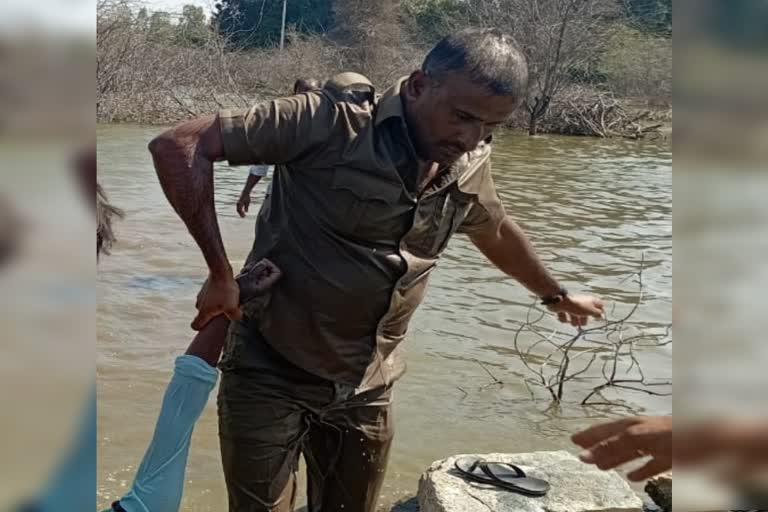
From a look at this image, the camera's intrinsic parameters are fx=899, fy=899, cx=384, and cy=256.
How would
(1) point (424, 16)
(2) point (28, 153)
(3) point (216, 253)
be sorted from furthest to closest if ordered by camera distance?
1. (1) point (424, 16)
2. (3) point (216, 253)
3. (2) point (28, 153)

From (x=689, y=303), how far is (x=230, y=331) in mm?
2363

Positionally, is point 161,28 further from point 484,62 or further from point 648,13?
point 484,62

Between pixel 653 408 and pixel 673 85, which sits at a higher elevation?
pixel 673 85

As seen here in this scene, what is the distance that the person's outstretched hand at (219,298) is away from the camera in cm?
273

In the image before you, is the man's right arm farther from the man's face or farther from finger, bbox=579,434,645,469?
finger, bbox=579,434,645,469

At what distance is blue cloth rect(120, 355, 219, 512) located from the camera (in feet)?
7.84

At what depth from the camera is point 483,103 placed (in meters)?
2.82

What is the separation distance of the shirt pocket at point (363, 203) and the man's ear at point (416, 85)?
295 millimetres

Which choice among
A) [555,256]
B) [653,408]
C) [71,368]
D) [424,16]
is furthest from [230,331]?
[424,16]

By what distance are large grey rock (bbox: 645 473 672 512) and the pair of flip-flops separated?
0.78 m

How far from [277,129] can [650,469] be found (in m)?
1.54

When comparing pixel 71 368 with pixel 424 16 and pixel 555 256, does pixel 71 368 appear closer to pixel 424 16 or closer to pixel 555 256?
pixel 555 256

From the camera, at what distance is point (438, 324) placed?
27.9ft

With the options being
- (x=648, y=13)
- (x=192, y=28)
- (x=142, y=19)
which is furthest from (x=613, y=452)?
(x=192, y=28)
